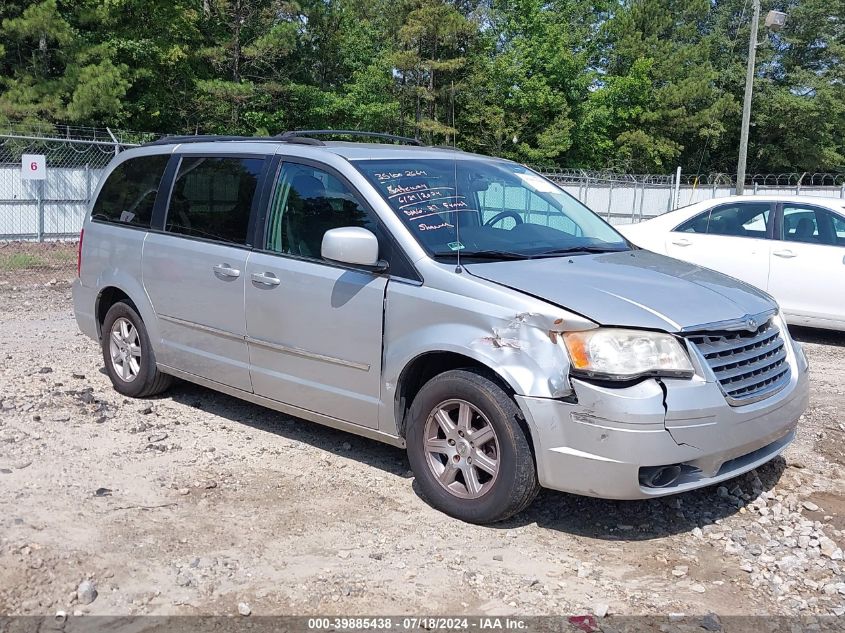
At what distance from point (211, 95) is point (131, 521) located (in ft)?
98.6

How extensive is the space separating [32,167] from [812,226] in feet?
47.6

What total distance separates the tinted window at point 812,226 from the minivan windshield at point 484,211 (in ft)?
14.5

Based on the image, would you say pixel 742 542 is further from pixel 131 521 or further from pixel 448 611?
pixel 131 521

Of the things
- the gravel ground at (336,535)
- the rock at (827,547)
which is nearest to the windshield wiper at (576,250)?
the gravel ground at (336,535)

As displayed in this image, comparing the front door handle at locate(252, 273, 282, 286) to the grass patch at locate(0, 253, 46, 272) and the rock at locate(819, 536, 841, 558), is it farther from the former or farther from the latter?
the grass patch at locate(0, 253, 46, 272)

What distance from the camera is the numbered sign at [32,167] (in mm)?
16750

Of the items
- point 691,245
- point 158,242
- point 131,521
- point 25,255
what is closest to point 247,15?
point 25,255

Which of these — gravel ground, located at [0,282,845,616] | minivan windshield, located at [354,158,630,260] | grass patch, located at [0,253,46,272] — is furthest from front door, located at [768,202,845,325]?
grass patch, located at [0,253,46,272]

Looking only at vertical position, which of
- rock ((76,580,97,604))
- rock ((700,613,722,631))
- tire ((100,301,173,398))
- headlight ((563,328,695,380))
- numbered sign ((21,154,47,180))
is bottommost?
rock ((76,580,97,604))

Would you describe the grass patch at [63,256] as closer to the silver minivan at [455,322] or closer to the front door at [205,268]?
the silver minivan at [455,322]

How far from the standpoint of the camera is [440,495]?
4230 millimetres

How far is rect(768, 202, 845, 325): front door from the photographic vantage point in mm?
8695

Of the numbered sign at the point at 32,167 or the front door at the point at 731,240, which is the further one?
the numbered sign at the point at 32,167

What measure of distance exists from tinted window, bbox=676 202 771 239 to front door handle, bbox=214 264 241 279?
6.13 meters
